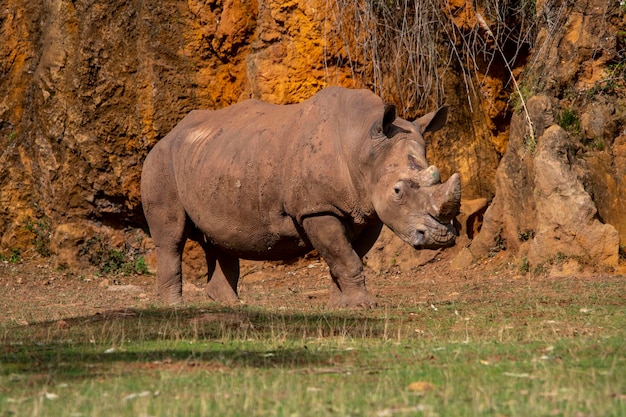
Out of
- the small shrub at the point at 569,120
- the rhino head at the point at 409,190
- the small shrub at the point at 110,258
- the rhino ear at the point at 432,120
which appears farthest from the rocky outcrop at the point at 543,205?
the small shrub at the point at 110,258

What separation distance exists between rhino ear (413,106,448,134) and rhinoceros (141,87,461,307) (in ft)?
0.05

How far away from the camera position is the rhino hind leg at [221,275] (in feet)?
41.3

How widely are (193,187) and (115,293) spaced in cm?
328

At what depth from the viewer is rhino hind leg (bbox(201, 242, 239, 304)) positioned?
495 inches

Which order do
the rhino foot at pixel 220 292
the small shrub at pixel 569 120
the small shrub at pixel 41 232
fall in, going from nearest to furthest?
the rhino foot at pixel 220 292, the small shrub at pixel 569 120, the small shrub at pixel 41 232

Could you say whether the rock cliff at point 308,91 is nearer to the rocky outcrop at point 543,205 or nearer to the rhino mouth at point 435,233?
the rocky outcrop at point 543,205

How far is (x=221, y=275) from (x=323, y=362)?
585cm

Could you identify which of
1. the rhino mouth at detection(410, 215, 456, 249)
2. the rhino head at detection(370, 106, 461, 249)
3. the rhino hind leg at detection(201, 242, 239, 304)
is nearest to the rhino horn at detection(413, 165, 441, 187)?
the rhino head at detection(370, 106, 461, 249)

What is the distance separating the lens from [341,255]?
416 inches

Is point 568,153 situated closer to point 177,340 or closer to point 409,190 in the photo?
point 409,190

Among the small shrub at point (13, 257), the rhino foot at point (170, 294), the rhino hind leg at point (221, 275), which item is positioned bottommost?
the small shrub at point (13, 257)

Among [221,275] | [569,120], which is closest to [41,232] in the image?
[221,275]

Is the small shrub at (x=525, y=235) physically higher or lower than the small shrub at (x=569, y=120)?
lower

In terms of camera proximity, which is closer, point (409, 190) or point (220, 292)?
point (409, 190)
